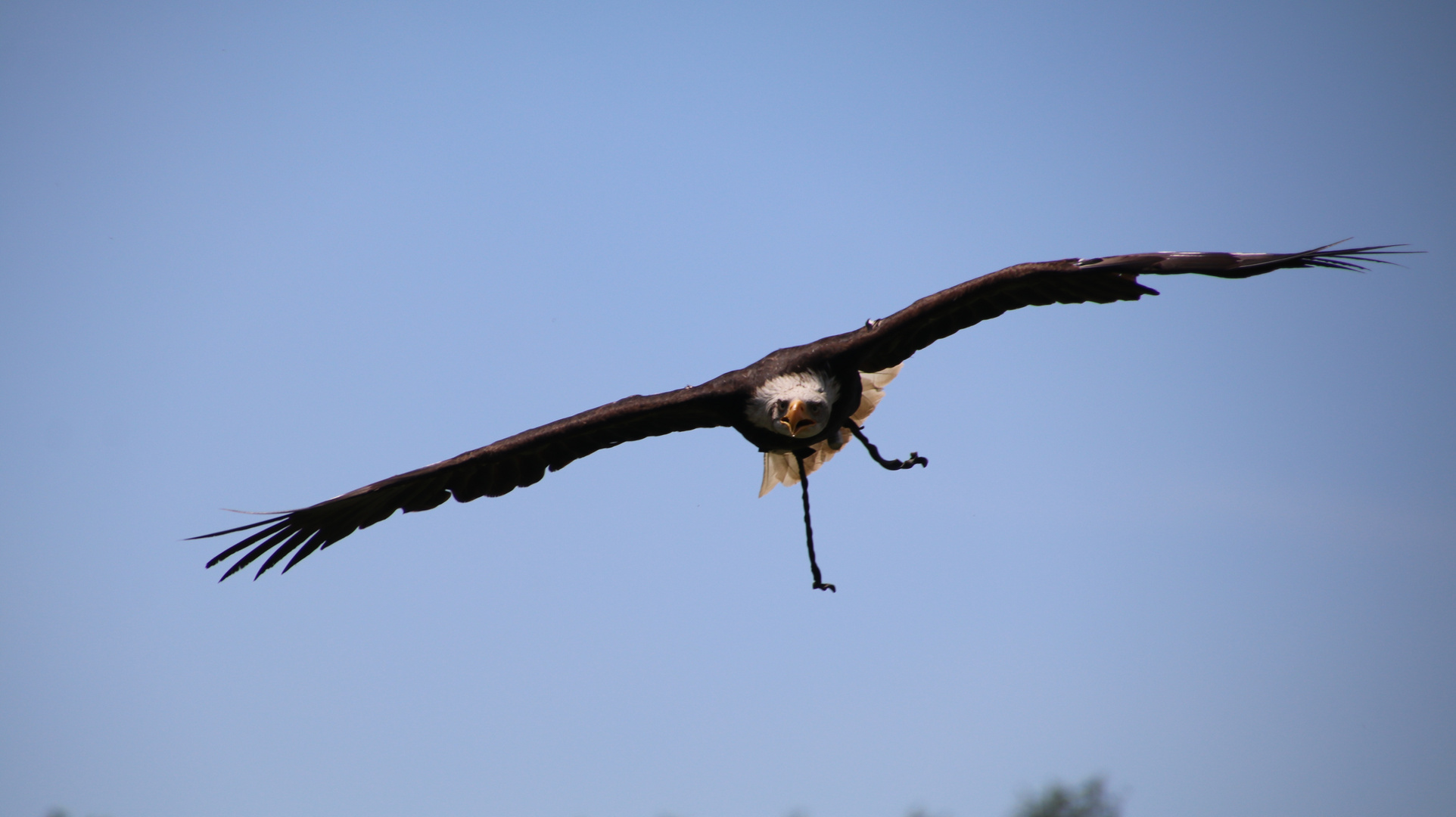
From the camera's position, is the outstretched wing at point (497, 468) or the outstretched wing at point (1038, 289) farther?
the outstretched wing at point (497, 468)

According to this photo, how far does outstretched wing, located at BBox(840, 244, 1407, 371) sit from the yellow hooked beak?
1.99 ft

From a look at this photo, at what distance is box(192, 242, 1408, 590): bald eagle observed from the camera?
8086mm

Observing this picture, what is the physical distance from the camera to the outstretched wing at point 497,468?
8.73m

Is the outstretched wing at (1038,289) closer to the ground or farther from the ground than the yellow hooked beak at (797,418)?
farther from the ground

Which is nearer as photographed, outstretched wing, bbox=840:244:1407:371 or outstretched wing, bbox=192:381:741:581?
outstretched wing, bbox=840:244:1407:371

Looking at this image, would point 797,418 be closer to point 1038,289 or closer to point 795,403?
point 795,403

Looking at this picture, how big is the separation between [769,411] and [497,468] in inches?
83.0

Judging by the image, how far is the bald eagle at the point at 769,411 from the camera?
8086 millimetres

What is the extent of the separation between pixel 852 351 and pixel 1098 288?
65.2 inches

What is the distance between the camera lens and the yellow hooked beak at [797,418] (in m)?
8.27

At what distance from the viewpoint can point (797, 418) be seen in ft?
27.2

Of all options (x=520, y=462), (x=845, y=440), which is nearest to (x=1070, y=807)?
(x=845, y=440)

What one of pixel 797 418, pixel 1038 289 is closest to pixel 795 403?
pixel 797 418

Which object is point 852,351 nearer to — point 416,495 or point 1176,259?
point 1176,259
